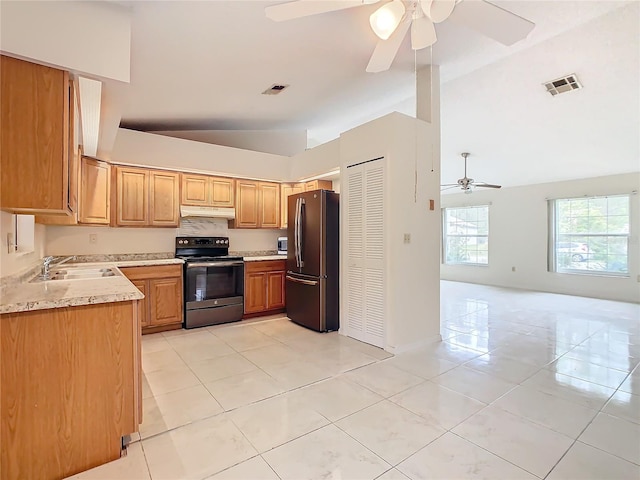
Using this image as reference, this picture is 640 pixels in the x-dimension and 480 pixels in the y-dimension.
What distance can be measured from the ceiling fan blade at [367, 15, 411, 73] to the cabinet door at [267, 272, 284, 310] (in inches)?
128

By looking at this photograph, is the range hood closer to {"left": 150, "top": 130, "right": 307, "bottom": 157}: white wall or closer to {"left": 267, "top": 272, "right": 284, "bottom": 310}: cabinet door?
{"left": 267, "top": 272, "right": 284, "bottom": 310}: cabinet door

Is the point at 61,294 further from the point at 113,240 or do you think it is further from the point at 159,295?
the point at 113,240

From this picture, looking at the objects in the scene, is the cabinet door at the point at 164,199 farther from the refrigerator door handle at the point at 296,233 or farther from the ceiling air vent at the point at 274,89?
the ceiling air vent at the point at 274,89

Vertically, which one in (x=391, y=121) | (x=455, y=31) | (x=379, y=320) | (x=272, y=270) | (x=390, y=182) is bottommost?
(x=379, y=320)

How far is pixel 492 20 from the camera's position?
6.14 ft

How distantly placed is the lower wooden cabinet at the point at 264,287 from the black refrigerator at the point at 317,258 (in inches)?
25.6

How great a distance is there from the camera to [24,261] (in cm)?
269

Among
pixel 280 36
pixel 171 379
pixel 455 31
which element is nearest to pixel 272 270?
pixel 171 379

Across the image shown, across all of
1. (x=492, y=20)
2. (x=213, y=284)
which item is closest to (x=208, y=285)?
(x=213, y=284)

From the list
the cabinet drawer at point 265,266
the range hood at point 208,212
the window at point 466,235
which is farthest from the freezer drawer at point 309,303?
the window at point 466,235

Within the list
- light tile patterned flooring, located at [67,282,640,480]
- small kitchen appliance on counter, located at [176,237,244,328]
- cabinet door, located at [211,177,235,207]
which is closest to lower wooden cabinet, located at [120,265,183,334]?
small kitchen appliance on counter, located at [176,237,244,328]

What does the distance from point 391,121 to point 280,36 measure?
4.39 feet

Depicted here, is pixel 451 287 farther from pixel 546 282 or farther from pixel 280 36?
pixel 280 36

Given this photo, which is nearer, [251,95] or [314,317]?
[251,95]
